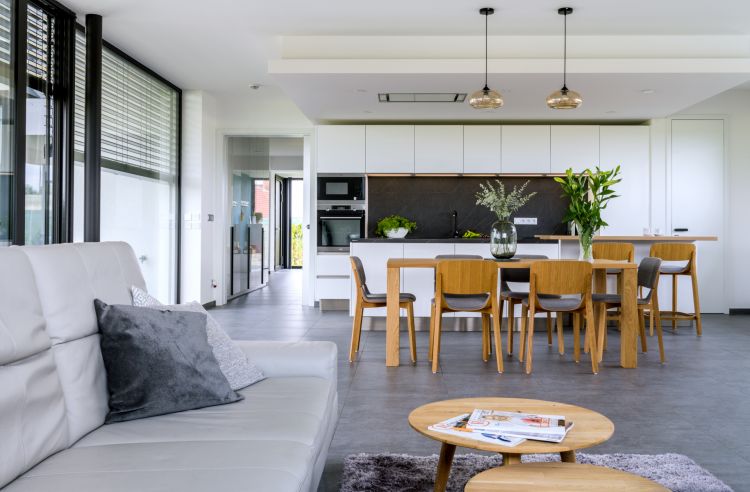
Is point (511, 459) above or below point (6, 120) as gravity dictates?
below

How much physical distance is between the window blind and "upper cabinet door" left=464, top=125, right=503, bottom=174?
3.69m

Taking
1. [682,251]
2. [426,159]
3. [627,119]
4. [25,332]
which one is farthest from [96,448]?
[627,119]

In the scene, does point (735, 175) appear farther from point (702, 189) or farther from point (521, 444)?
point (521, 444)

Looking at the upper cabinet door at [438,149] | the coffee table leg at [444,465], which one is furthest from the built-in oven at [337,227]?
the coffee table leg at [444,465]

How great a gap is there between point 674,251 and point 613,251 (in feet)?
1.98

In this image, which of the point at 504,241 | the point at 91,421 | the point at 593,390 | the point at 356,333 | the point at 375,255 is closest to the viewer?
the point at 91,421

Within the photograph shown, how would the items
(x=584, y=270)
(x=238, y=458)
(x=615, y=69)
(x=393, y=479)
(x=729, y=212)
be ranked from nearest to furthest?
1. (x=238, y=458)
2. (x=393, y=479)
3. (x=584, y=270)
4. (x=615, y=69)
5. (x=729, y=212)

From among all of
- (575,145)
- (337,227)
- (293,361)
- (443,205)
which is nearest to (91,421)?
(293,361)

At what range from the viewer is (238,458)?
1616mm

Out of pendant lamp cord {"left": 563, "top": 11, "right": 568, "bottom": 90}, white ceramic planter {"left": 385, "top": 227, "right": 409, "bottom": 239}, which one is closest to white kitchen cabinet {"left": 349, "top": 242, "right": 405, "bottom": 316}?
white ceramic planter {"left": 385, "top": 227, "right": 409, "bottom": 239}

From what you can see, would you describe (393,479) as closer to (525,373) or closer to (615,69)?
(525,373)

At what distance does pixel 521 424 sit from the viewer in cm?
193

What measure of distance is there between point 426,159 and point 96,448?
6.84 m

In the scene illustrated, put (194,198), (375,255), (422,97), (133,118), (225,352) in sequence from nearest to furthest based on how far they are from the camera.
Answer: (225,352), (375,255), (133,118), (422,97), (194,198)
